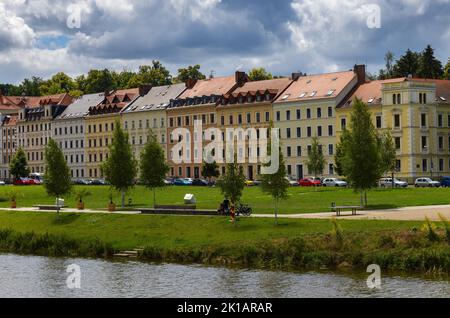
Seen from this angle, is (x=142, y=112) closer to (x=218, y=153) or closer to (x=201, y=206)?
(x=218, y=153)

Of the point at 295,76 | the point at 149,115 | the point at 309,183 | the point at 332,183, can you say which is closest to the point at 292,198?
the point at 332,183

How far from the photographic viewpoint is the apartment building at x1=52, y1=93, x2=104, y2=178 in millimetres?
165625

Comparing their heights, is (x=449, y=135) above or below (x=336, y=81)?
below

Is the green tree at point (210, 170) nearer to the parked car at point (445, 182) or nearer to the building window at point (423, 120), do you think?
the building window at point (423, 120)

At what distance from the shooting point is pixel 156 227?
62344 millimetres

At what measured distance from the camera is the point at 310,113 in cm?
12731

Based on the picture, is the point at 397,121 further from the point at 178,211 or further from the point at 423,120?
the point at 178,211

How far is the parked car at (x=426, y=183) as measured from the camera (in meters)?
104

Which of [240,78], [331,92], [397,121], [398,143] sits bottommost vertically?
[398,143]

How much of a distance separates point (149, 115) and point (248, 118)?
2291 cm

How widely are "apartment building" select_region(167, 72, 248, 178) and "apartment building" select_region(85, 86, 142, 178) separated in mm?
12554

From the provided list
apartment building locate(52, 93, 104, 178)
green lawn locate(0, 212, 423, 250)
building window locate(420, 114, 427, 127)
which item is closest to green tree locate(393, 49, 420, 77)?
building window locate(420, 114, 427, 127)

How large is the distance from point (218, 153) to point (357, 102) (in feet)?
223

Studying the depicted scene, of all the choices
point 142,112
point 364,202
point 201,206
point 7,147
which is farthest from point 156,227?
point 7,147
